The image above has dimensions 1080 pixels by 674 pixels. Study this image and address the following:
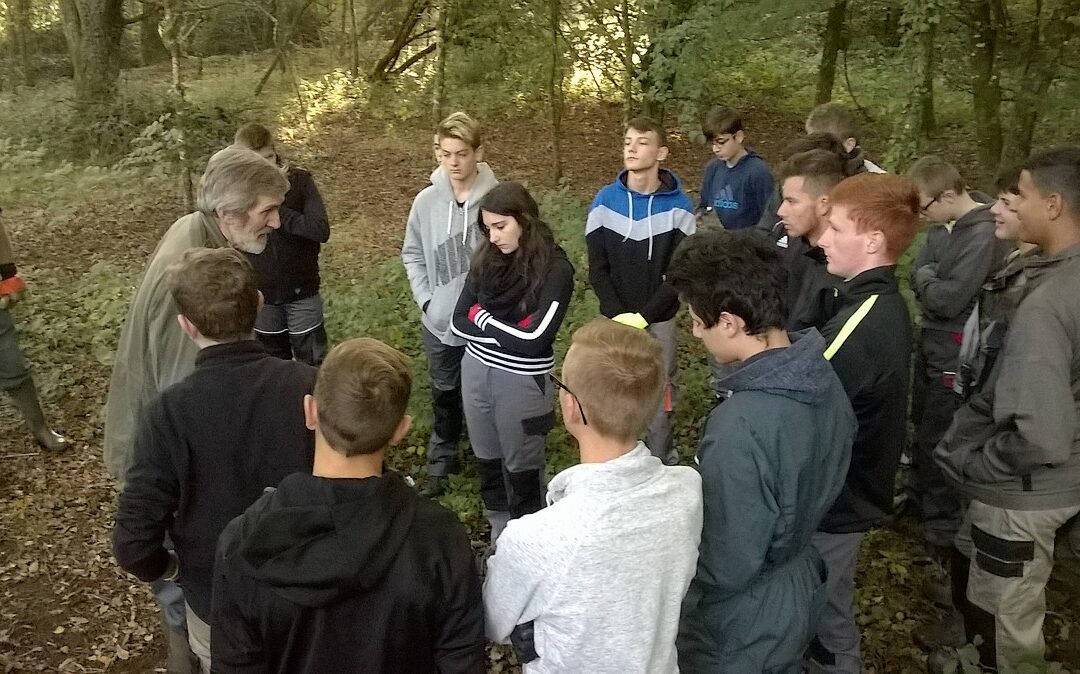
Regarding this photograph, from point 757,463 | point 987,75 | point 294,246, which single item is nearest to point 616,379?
point 757,463

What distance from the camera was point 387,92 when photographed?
589 inches

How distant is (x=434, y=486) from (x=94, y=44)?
1053 centimetres

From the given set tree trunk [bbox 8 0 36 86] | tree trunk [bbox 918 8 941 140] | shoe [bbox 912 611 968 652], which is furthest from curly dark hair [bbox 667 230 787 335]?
tree trunk [bbox 8 0 36 86]

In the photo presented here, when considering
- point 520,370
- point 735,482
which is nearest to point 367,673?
point 735,482

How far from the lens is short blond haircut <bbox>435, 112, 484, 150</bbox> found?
4.17 meters

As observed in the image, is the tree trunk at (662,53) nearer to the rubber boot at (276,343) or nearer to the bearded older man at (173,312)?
the rubber boot at (276,343)

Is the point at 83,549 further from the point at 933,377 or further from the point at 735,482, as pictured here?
the point at 933,377

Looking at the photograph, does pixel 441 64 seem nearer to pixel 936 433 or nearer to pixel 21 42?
pixel 21 42

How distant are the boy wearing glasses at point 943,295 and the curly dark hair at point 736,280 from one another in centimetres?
200

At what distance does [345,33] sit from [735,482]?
15.7 m

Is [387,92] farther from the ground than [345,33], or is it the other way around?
[345,33]

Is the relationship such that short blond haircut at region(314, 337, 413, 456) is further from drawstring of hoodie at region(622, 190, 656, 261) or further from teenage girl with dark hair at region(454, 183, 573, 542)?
drawstring of hoodie at region(622, 190, 656, 261)

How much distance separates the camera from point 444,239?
4355 millimetres

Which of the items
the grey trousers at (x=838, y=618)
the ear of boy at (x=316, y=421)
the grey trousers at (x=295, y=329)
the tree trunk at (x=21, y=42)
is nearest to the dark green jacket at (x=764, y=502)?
the grey trousers at (x=838, y=618)
